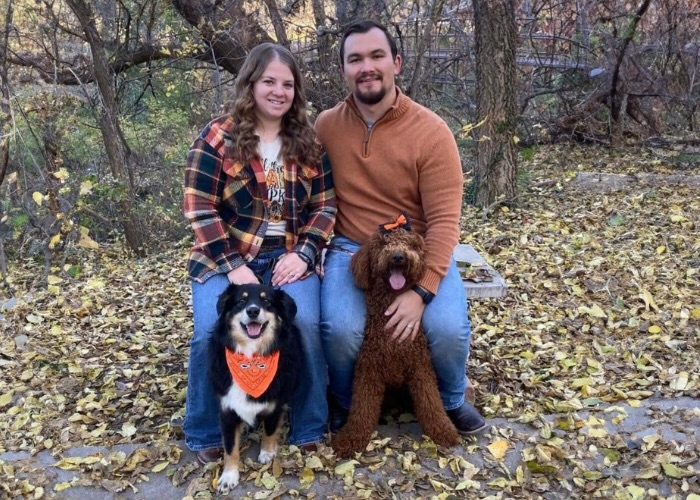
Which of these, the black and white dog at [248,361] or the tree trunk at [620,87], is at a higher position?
the tree trunk at [620,87]

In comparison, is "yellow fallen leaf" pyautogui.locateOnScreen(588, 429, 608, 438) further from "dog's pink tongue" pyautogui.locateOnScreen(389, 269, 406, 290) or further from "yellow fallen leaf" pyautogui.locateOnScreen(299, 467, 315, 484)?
"yellow fallen leaf" pyautogui.locateOnScreen(299, 467, 315, 484)

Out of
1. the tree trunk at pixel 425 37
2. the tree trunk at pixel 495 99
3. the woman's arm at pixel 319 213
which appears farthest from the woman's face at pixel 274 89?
the tree trunk at pixel 495 99

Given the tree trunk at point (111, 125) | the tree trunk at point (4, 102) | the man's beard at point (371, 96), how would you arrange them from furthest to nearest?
the tree trunk at point (111, 125) → the tree trunk at point (4, 102) → the man's beard at point (371, 96)

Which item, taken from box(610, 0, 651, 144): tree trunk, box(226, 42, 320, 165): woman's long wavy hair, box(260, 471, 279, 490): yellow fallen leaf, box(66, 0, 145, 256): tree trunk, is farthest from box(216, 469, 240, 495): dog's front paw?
box(610, 0, 651, 144): tree trunk

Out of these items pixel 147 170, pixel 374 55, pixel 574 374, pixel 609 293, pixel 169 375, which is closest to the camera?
pixel 374 55

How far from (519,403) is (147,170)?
20.7 ft

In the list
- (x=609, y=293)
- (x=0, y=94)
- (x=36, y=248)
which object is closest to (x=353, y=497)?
(x=609, y=293)

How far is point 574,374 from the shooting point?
3457mm

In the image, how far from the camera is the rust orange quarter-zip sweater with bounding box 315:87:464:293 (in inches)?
118

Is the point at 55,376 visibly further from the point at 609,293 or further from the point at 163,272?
the point at 609,293

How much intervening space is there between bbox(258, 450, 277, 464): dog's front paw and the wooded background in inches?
129

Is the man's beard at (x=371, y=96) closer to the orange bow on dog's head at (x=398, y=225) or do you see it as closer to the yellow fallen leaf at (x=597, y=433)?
the orange bow on dog's head at (x=398, y=225)

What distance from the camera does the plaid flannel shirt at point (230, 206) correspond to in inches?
116

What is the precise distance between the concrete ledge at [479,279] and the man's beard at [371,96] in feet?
4.74
